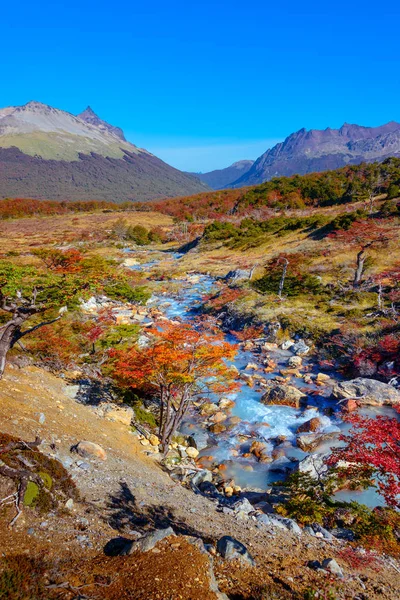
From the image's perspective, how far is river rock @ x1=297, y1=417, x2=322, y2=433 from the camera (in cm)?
1395

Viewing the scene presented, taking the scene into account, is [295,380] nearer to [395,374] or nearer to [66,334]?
[395,374]

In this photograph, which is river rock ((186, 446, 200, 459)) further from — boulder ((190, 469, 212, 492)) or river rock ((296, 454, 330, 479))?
river rock ((296, 454, 330, 479))

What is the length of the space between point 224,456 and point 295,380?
7370 millimetres

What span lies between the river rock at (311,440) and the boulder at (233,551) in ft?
25.2

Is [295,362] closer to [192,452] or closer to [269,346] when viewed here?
[269,346]

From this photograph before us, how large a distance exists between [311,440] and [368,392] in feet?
14.2

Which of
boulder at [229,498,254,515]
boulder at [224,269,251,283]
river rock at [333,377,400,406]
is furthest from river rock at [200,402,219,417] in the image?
boulder at [224,269,251,283]

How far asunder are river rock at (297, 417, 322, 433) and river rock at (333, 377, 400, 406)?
2.36 m

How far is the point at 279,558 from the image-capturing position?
621 cm

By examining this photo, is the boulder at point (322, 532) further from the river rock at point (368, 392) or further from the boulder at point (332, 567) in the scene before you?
the river rock at point (368, 392)

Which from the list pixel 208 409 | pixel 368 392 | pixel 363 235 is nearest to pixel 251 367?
pixel 208 409

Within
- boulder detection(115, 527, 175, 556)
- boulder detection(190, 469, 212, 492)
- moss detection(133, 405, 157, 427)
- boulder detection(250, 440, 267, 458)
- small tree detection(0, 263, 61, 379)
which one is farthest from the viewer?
moss detection(133, 405, 157, 427)

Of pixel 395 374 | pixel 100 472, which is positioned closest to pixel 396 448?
pixel 100 472

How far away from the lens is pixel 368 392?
50.7 feet
